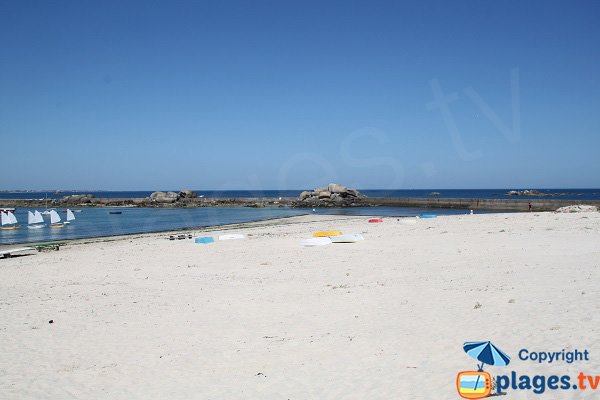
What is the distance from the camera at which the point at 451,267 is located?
1507cm

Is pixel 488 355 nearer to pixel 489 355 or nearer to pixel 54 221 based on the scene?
pixel 489 355

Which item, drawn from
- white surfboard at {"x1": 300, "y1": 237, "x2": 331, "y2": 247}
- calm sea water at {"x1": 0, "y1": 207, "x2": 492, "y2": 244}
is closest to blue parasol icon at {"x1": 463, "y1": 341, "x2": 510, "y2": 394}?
white surfboard at {"x1": 300, "y1": 237, "x2": 331, "y2": 247}

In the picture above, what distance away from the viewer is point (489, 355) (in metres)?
6.67

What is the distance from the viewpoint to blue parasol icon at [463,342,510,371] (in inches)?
259

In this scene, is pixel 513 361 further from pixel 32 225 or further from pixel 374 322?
pixel 32 225

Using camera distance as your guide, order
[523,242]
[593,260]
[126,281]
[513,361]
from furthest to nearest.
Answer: [523,242]
[126,281]
[593,260]
[513,361]

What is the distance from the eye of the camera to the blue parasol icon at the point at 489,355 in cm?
658

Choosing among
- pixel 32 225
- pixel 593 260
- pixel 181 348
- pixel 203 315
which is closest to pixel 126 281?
pixel 203 315

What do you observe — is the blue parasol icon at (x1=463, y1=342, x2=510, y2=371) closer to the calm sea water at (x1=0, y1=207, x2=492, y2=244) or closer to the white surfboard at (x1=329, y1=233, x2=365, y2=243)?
the white surfboard at (x1=329, y1=233, x2=365, y2=243)

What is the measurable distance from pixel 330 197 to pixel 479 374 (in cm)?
9117

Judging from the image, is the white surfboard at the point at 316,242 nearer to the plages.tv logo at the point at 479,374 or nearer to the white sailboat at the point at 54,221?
the plages.tv logo at the point at 479,374

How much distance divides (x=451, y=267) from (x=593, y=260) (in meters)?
4.51

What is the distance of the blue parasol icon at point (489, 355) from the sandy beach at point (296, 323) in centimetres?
12

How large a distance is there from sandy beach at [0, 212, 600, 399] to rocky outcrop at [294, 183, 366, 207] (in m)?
74.7
